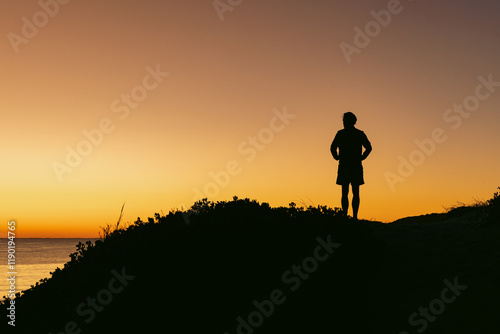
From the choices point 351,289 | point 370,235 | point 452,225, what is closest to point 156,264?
point 351,289

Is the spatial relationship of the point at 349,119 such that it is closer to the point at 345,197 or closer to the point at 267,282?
the point at 345,197

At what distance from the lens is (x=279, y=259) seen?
9.50 meters

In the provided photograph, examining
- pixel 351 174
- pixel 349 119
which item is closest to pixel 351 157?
pixel 351 174

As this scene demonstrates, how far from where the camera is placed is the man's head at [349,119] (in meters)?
13.3

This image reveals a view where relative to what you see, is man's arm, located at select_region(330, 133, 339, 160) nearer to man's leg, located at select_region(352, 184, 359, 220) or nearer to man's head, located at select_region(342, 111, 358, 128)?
man's head, located at select_region(342, 111, 358, 128)

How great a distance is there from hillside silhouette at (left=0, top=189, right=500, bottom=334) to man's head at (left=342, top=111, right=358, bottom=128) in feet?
9.66

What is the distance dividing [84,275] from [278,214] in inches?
183

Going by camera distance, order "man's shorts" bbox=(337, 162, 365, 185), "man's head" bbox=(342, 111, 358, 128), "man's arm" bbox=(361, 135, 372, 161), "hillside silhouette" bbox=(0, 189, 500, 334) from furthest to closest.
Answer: "man's head" bbox=(342, 111, 358, 128)
"man's arm" bbox=(361, 135, 372, 161)
"man's shorts" bbox=(337, 162, 365, 185)
"hillside silhouette" bbox=(0, 189, 500, 334)

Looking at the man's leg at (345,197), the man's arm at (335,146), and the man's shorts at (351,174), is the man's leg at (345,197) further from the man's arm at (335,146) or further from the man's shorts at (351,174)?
the man's arm at (335,146)

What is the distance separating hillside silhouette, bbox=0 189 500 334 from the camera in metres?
8.35

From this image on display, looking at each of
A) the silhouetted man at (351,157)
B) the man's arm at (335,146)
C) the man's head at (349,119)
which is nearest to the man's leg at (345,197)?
the silhouetted man at (351,157)

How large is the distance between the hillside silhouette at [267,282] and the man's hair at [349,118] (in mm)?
3013

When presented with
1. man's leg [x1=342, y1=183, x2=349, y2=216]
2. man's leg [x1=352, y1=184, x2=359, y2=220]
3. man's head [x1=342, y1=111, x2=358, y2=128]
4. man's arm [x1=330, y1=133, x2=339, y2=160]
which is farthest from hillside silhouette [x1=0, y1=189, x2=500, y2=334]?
man's head [x1=342, y1=111, x2=358, y2=128]

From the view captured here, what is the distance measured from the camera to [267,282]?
9.02 m
